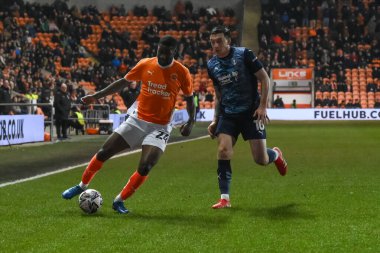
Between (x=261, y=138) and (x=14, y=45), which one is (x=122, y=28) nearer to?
(x=14, y=45)

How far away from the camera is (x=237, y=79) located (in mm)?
9438

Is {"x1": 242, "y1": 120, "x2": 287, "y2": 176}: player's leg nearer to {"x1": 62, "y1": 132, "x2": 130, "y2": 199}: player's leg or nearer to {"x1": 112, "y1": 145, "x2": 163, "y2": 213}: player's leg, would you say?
{"x1": 112, "y1": 145, "x2": 163, "y2": 213}: player's leg

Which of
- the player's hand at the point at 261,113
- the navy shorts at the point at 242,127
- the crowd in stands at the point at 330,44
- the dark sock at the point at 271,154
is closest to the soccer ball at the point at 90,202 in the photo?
the navy shorts at the point at 242,127

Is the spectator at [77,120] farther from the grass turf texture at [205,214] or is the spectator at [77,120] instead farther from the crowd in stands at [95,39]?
the grass turf texture at [205,214]

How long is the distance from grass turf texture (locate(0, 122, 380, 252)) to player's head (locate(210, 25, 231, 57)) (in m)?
1.94

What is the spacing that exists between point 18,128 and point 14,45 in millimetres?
18707

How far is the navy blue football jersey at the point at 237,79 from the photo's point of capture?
9398 millimetres

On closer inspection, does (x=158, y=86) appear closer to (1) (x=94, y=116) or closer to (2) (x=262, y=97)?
(2) (x=262, y=97)

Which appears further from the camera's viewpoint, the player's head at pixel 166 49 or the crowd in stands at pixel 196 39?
the crowd in stands at pixel 196 39

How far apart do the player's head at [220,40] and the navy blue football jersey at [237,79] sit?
0.14m

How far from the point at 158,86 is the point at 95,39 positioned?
130ft

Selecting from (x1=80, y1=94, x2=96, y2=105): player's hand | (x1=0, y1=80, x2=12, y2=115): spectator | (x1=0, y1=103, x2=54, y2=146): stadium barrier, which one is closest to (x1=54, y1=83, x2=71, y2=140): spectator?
(x1=0, y1=103, x2=54, y2=146): stadium barrier

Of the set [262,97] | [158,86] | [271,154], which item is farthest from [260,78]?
[271,154]

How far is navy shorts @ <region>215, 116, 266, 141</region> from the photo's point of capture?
9641mm
